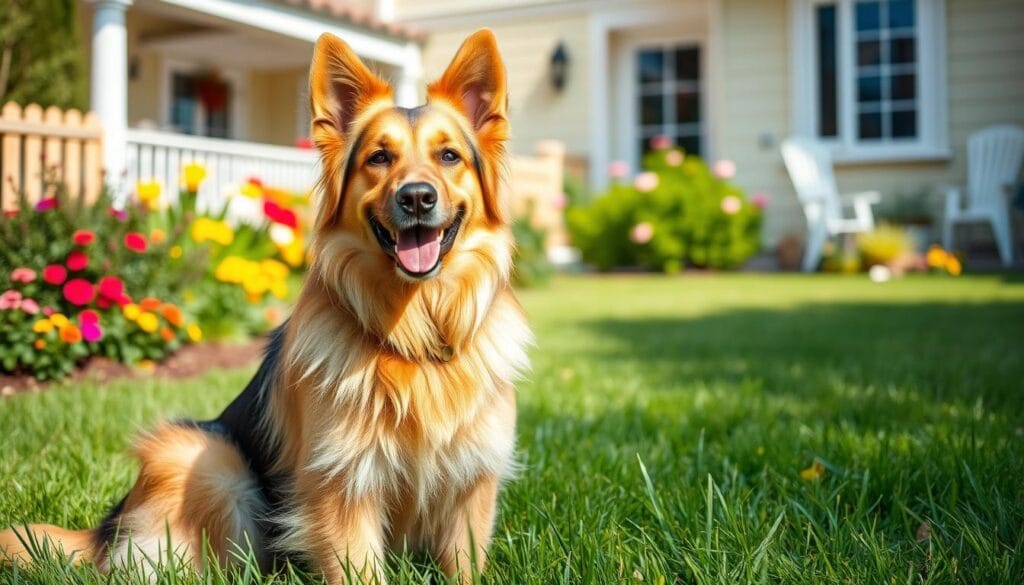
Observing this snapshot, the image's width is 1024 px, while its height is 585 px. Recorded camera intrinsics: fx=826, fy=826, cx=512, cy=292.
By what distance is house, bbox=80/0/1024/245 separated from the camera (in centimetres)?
1229

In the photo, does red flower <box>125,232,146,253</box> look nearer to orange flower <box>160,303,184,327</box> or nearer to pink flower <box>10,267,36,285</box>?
orange flower <box>160,303,184,327</box>

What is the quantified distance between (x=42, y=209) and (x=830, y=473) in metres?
4.16

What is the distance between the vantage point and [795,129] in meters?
13.2

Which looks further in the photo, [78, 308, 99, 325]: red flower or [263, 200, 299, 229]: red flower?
[263, 200, 299, 229]: red flower

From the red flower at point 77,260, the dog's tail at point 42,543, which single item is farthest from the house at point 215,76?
the dog's tail at point 42,543

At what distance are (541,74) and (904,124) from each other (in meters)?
5.95

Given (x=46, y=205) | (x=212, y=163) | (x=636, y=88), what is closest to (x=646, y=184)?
(x=636, y=88)

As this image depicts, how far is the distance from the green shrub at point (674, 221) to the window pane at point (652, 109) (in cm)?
208

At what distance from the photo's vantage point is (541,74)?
1448 cm

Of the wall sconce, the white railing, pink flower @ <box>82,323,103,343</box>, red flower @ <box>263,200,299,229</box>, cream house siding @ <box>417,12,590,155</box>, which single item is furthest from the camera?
cream house siding @ <box>417,12,590,155</box>

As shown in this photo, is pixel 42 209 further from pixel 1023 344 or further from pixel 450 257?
pixel 1023 344

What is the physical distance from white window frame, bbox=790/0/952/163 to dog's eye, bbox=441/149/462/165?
1193cm

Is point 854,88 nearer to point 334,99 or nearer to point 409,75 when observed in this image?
point 409,75

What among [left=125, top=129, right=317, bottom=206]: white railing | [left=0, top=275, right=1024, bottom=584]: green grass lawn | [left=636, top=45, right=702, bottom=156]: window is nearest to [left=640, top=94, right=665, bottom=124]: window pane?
[left=636, top=45, right=702, bottom=156]: window
